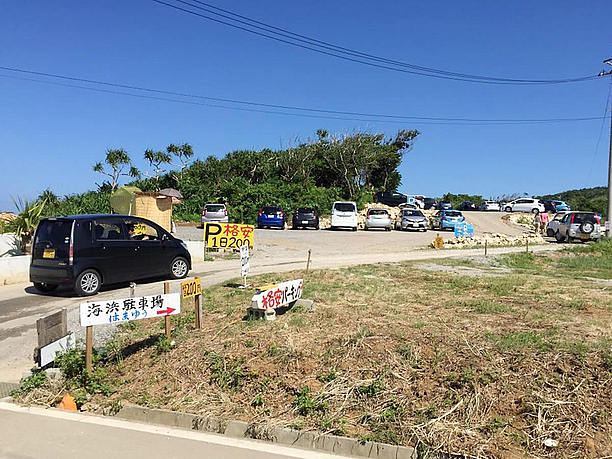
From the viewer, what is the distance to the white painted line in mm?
4641

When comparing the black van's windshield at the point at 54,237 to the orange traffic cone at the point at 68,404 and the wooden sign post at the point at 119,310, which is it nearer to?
the wooden sign post at the point at 119,310

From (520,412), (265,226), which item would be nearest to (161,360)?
(520,412)

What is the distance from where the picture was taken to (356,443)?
463 centimetres

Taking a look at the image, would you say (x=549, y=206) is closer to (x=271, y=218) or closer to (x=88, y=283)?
(x=271, y=218)

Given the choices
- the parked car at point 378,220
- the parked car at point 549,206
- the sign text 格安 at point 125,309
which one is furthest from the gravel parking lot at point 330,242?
the parked car at point 549,206

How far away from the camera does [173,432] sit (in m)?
5.04

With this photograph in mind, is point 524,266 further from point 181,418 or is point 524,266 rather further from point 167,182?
point 167,182

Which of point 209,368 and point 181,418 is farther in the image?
point 209,368

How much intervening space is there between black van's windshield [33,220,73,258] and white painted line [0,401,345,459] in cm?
565

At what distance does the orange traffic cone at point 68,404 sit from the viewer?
5629 millimetres

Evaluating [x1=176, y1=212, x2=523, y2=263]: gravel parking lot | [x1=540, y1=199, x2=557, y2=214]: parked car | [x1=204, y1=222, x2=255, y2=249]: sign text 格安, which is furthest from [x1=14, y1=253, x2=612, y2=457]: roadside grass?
[x1=540, y1=199, x2=557, y2=214]: parked car

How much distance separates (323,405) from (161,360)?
7.54 feet

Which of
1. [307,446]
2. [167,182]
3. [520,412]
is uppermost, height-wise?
[167,182]

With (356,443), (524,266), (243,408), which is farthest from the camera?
(524,266)
